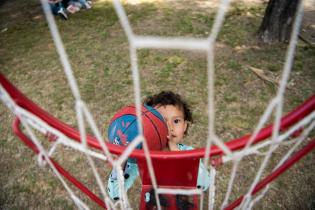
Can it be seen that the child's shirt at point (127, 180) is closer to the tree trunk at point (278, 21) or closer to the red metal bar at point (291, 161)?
the red metal bar at point (291, 161)

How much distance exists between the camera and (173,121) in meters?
1.97

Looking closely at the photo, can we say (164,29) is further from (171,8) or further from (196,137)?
(196,137)

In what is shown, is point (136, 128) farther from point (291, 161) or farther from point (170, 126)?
point (291, 161)

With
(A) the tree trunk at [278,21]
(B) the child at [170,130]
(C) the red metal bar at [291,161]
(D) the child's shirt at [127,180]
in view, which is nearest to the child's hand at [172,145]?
(B) the child at [170,130]

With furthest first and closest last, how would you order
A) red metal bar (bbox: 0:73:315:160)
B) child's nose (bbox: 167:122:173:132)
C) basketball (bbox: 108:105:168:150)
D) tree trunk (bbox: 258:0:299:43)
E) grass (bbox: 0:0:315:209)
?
tree trunk (bbox: 258:0:299:43)
grass (bbox: 0:0:315:209)
child's nose (bbox: 167:122:173:132)
basketball (bbox: 108:105:168:150)
red metal bar (bbox: 0:73:315:160)

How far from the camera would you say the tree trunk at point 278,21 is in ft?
10.7

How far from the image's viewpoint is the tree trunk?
3.27 metres

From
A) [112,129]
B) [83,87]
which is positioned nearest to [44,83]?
[83,87]

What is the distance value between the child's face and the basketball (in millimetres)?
106

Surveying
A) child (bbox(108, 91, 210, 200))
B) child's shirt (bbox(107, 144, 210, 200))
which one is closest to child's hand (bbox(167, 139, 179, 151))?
child (bbox(108, 91, 210, 200))

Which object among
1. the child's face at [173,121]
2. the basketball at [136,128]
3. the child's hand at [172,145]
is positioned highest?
the basketball at [136,128]

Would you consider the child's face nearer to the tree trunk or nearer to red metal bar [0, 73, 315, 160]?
red metal bar [0, 73, 315, 160]

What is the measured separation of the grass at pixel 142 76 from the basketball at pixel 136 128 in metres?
0.59

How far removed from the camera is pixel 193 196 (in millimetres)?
1849
